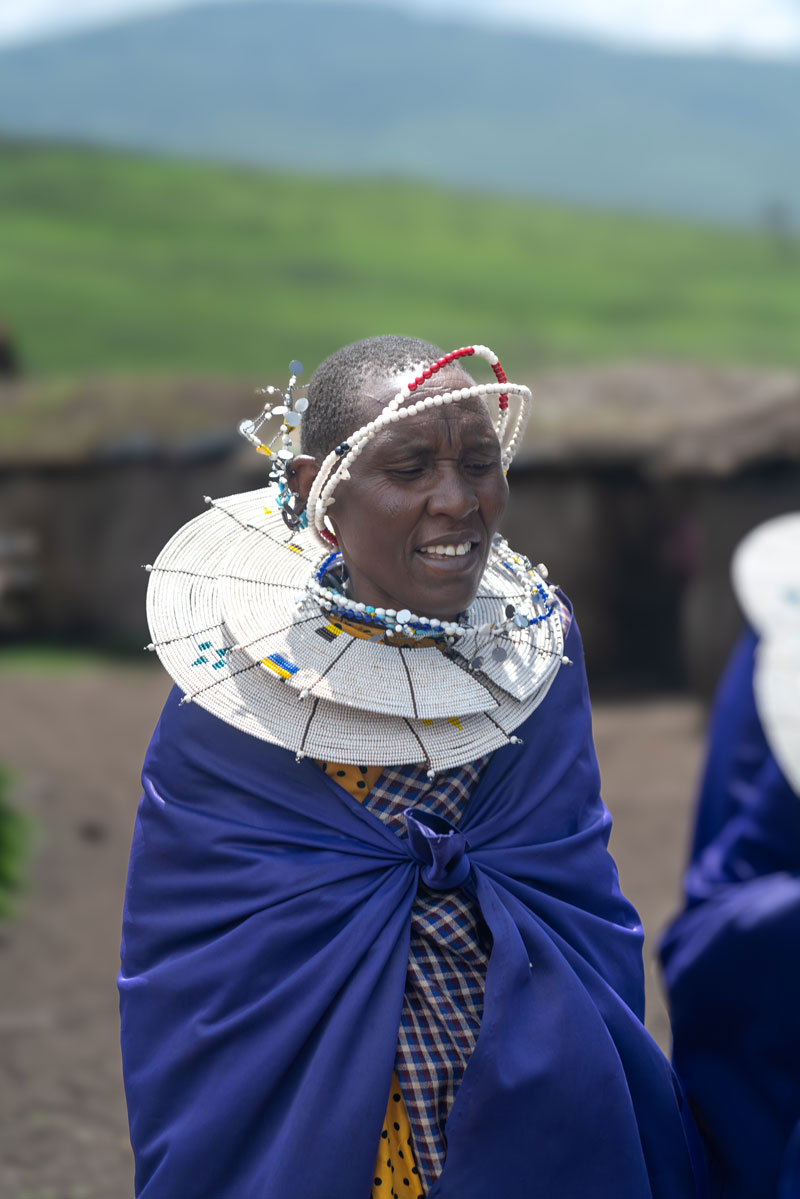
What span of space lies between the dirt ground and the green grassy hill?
10386 millimetres

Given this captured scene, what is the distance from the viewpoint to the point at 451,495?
2.17 meters

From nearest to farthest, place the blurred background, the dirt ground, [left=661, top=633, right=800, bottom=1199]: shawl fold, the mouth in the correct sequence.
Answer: the mouth < [left=661, top=633, right=800, bottom=1199]: shawl fold < the dirt ground < the blurred background

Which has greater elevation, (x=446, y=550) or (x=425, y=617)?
(x=446, y=550)

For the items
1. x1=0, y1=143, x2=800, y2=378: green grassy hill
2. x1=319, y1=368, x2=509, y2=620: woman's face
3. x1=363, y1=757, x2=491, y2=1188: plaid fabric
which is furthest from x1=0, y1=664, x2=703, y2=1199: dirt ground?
x1=0, y1=143, x2=800, y2=378: green grassy hill

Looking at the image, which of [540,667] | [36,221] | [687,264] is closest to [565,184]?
[687,264]

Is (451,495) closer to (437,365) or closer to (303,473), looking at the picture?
(437,365)

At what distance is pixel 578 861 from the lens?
92.6 inches

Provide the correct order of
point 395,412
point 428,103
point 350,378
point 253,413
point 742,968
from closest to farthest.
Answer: point 395,412
point 350,378
point 742,968
point 253,413
point 428,103

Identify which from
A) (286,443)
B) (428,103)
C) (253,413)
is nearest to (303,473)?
(286,443)

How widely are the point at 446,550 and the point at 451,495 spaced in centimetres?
10

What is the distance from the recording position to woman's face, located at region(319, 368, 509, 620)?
2176mm

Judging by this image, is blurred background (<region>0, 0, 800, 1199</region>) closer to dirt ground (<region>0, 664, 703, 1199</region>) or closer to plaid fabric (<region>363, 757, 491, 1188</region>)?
dirt ground (<region>0, 664, 703, 1199</region>)

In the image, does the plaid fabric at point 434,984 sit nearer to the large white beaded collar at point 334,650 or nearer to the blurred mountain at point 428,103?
the large white beaded collar at point 334,650

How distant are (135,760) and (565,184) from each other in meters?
61.9
